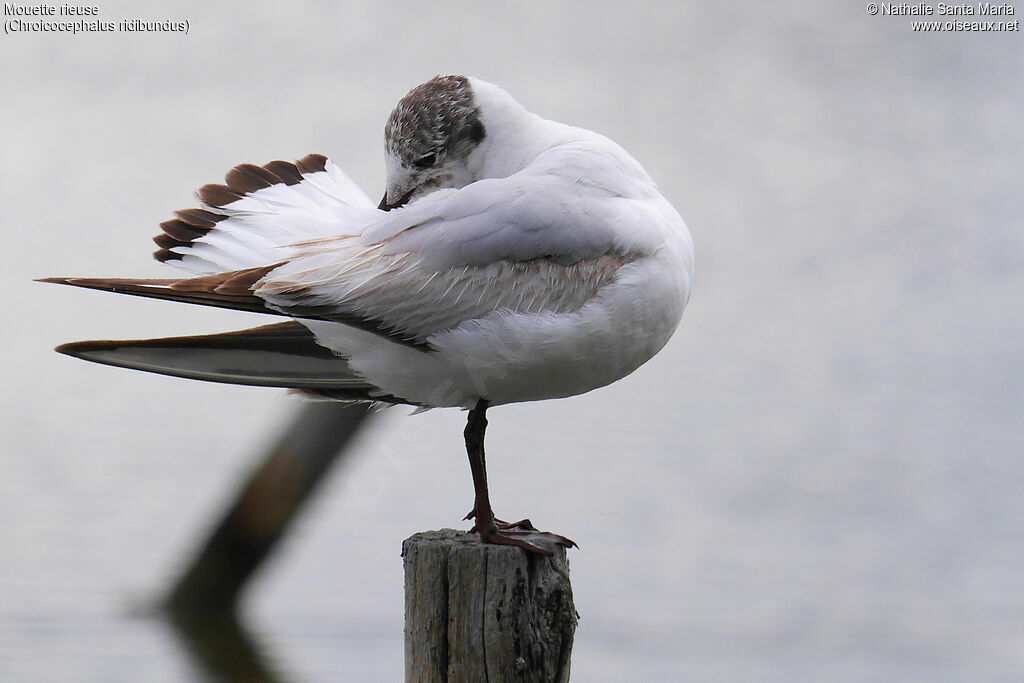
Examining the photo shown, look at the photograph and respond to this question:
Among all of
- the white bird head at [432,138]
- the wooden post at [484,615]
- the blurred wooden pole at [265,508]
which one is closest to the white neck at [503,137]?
the white bird head at [432,138]

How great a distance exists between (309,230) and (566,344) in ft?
2.49

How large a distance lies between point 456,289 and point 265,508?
3.17 m

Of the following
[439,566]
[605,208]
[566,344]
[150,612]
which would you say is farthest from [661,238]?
[150,612]

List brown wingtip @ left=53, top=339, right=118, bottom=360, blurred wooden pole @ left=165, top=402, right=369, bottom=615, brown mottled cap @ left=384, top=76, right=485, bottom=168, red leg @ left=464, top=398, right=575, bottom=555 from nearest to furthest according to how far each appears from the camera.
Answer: brown wingtip @ left=53, top=339, right=118, bottom=360, red leg @ left=464, top=398, right=575, bottom=555, brown mottled cap @ left=384, top=76, right=485, bottom=168, blurred wooden pole @ left=165, top=402, right=369, bottom=615

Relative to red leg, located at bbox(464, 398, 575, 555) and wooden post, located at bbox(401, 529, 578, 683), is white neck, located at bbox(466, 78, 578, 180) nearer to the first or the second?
red leg, located at bbox(464, 398, 575, 555)

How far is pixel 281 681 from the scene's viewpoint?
5.61 meters

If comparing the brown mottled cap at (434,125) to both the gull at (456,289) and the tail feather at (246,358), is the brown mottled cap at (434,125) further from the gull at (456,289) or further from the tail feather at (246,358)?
the tail feather at (246,358)

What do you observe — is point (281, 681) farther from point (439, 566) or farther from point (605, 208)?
point (605, 208)

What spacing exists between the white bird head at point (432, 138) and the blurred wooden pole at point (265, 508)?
2018mm

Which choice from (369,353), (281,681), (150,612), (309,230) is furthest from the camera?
(150,612)

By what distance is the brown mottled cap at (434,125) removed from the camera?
119 inches

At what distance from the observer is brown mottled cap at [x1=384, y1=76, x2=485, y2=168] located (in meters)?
3.02

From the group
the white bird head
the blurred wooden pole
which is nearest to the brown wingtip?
the white bird head

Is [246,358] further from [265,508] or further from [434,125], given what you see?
[265,508]
